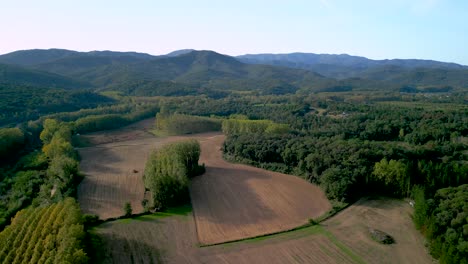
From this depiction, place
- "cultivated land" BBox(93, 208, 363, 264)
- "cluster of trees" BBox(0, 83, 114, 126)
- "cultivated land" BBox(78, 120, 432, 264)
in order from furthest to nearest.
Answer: "cluster of trees" BBox(0, 83, 114, 126), "cultivated land" BBox(78, 120, 432, 264), "cultivated land" BBox(93, 208, 363, 264)

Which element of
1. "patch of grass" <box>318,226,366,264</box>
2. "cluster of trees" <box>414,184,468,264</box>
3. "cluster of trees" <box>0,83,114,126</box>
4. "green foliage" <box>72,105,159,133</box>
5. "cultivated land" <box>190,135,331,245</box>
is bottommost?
"patch of grass" <box>318,226,366,264</box>

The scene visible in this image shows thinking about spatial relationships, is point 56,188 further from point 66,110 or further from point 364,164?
point 66,110

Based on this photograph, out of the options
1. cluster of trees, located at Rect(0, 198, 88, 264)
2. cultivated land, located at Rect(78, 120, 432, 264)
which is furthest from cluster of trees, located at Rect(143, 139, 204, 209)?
cluster of trees, located at Rect(0, 198, 88, 264)

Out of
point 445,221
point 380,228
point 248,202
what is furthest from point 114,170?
point 445,221

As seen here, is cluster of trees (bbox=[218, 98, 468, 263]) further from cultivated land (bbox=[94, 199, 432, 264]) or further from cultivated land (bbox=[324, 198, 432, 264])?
cultivated land (bbox=[94, 199, 432, 264])

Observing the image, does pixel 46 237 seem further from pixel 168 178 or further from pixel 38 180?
pixel 38 180

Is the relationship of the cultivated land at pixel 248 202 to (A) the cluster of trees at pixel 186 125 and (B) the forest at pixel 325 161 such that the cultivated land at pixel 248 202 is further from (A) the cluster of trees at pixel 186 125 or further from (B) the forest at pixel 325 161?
(A) the cluster of trees at pixel 186 125

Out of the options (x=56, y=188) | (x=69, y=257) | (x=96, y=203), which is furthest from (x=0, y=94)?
(x=69, y=257)
